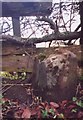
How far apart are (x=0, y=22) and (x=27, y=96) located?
18.4 inches

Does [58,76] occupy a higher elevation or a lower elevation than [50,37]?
lower

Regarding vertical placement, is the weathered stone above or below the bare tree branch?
below

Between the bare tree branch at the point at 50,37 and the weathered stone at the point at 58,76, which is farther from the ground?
the bare tree branch at the point at 50,37

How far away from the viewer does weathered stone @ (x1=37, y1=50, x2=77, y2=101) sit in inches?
73.4

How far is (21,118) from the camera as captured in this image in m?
1.86

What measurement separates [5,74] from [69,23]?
1.64 feet

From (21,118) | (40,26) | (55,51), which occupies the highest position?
(40,26)

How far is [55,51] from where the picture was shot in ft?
6.38

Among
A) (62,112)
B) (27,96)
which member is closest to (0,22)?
(27,96)

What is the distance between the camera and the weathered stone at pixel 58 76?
1.86 meters

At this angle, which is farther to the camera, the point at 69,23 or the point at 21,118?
the point at 69,23

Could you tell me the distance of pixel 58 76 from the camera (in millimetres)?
1871

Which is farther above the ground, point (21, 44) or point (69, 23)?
point (69, 23)

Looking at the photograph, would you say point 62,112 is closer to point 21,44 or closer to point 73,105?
point 73,105
